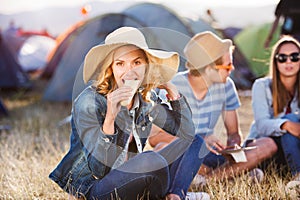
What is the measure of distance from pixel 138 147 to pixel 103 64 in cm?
40

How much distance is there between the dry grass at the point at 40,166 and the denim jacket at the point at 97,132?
0.31 meters

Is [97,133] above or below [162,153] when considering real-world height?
above

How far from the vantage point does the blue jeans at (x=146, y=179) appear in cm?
224

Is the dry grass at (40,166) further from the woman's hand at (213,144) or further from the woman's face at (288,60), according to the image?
the woman's face at (288,60)

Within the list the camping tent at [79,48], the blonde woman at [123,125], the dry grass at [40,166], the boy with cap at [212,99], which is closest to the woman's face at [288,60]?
the boy with cap at [212,99]

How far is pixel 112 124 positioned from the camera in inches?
82.4

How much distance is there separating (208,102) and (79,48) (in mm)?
3582

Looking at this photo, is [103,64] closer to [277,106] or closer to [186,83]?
[186,83]

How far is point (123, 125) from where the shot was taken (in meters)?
2.22

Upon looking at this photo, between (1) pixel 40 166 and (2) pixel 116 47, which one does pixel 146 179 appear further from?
(1) pixel 40 166

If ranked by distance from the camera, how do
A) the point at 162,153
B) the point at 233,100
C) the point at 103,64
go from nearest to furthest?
the point at 103,64 → the point at 162,153 → the point at 233,100

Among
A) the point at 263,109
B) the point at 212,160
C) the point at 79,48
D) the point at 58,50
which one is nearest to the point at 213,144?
the point at 212,160

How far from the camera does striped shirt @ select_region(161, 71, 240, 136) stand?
289 cm

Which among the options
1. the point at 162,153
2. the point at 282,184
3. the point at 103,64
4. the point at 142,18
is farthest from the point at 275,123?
the point at 142,18
